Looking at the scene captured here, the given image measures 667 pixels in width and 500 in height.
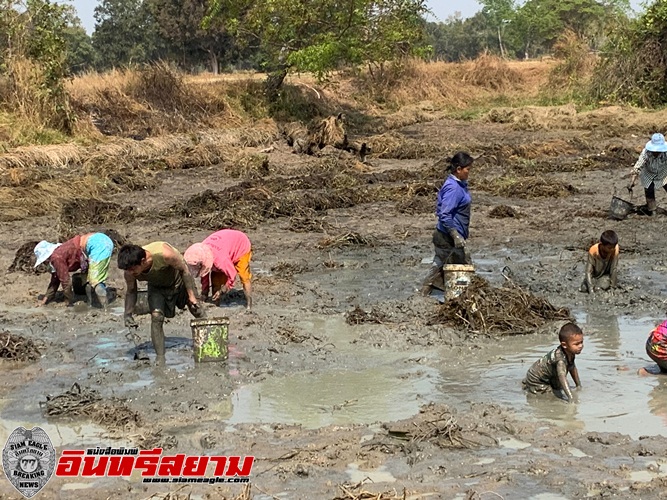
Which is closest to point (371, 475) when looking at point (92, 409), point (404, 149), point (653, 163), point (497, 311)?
point (92, 409)

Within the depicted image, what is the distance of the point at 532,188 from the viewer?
57.1 ft

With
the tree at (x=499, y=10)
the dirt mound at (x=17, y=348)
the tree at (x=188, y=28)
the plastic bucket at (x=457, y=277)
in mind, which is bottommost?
the dirt mound at (x=17, y=348)

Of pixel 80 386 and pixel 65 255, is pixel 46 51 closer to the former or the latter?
pixel 65 255

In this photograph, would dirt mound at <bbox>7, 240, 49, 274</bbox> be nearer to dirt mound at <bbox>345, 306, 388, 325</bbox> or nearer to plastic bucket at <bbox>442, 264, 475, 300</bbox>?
dirt mound at <bbox>345, 306, 388, 325</bbox>

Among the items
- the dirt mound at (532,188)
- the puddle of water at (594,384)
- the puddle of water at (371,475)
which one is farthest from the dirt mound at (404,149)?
the puddle of water at (371,475)

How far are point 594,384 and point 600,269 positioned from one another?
2976 millimetres

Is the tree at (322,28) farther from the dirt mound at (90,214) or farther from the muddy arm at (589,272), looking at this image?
the muddy arm at (589,272)

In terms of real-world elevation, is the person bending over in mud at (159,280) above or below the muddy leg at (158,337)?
above

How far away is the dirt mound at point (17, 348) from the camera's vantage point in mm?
8656

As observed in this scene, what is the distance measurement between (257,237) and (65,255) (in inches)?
186

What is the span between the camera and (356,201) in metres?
17.3

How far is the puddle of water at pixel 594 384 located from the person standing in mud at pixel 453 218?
5.09 feet

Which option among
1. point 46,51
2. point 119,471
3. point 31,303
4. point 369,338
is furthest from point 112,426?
point 46,51

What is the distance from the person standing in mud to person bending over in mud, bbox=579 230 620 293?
134cm
